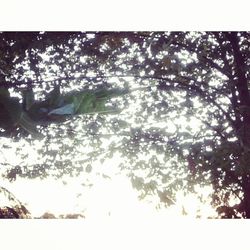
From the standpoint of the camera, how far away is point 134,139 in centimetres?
501

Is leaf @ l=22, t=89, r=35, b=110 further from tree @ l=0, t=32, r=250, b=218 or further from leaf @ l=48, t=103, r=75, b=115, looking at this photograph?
tree @ l=0, t=32, r=250, b=218

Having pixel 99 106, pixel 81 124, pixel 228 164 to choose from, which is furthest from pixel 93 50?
pixel 99 106

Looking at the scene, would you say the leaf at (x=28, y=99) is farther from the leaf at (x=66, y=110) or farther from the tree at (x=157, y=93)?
the tree at (x=157, y=93)

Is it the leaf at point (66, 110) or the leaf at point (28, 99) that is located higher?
the leaf at point (28, 99)

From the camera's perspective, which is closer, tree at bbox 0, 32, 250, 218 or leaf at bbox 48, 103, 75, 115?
leaf at bbox 48, 103, 75, 115

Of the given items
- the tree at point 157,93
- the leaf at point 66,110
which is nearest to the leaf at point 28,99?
the leaf at point 66,110

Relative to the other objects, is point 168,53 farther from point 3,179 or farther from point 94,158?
point 3,179

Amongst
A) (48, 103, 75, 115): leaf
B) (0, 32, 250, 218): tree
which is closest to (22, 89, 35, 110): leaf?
(48, 103, 75, 115): leaf

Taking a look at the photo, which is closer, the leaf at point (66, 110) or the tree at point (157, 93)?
the leaf at point (66, 110)

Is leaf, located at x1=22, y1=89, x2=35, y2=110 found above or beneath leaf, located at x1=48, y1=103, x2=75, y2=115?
above

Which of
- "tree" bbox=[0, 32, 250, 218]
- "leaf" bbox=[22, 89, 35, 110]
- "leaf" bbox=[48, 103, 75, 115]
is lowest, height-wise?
"leaf" bbox=[48, 103, 75, 115]

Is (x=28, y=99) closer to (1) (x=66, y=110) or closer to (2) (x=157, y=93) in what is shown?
(1) (x=66, y=110)

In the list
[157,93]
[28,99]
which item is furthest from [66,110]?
[157,93]

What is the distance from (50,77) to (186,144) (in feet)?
7.45
